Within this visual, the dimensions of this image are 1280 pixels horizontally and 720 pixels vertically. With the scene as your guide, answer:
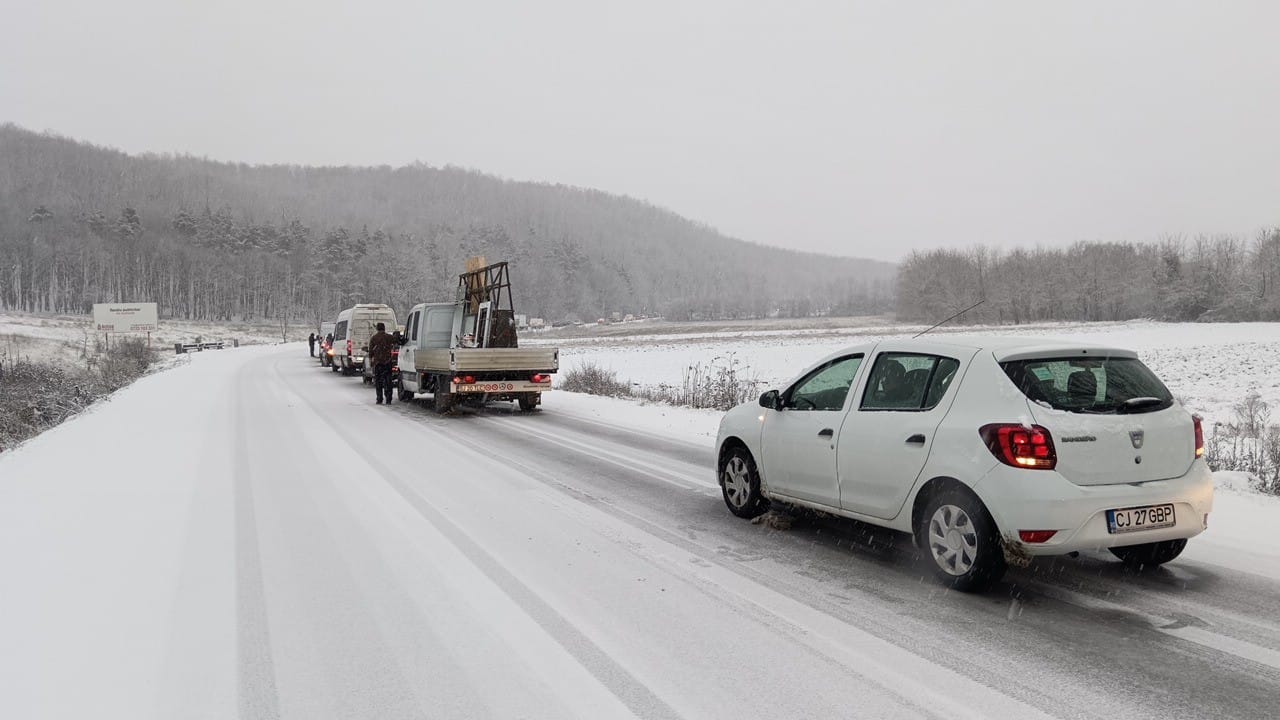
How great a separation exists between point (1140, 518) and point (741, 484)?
323 centimetres

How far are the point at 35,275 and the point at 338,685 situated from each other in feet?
437

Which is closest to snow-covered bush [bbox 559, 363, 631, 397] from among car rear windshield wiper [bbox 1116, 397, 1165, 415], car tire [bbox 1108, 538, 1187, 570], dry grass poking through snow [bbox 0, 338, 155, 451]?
dry grass poking through snow [bbox 0, 338, 155, 451]

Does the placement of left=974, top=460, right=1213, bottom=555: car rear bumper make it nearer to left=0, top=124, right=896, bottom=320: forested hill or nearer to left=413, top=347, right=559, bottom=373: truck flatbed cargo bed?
left=413, top=347, right=559, bottom=373: truck flatbed cargo bed

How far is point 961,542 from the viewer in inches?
194

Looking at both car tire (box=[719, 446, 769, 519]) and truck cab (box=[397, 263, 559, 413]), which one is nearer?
car tire (box=[719, 446, 769, 519])

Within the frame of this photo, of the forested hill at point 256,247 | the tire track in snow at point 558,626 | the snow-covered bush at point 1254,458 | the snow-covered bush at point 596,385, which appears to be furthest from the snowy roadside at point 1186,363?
the forested hill at point 256,247

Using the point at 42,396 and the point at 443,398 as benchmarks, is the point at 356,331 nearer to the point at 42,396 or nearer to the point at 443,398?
the point at 42,396

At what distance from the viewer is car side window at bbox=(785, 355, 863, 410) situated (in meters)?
6.08

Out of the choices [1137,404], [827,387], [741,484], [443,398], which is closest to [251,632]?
[741,484]

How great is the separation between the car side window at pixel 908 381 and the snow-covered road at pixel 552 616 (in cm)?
119

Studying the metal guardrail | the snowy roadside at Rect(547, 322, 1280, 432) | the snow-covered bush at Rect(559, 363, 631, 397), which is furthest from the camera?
the metal guardrail

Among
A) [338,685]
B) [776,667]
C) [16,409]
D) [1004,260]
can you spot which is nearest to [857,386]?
[776,667]

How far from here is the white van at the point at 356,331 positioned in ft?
95.6

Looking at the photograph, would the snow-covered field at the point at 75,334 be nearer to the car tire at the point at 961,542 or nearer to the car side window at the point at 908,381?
the car side window at the point at 908,381
